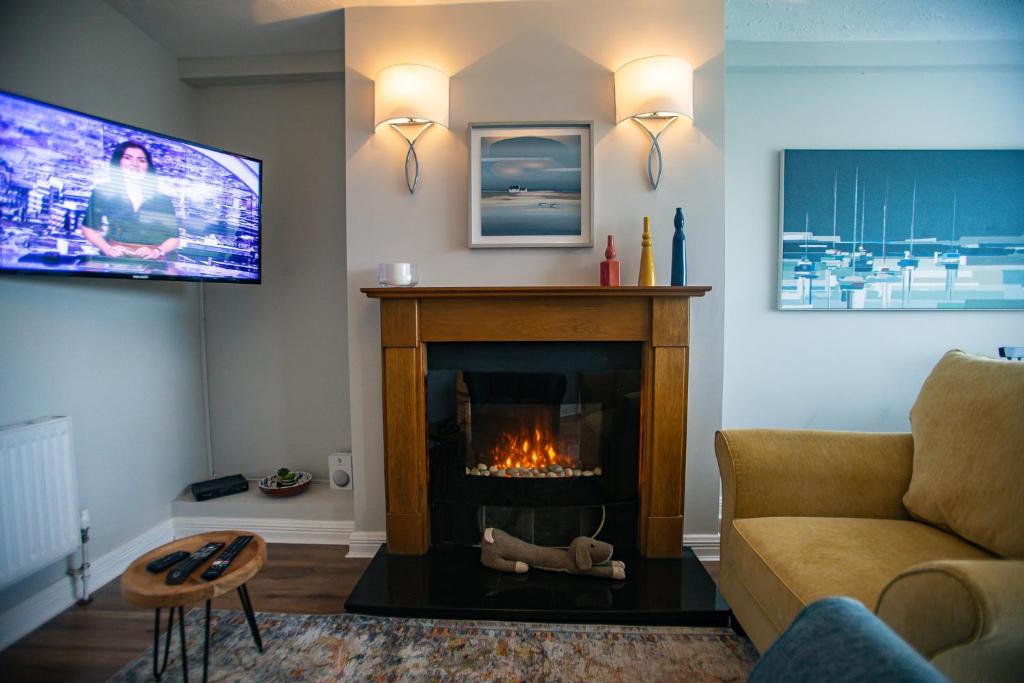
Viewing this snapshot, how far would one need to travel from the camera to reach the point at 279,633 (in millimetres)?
1622

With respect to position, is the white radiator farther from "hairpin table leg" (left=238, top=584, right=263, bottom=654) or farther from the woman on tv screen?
"hairpin table leg" (left=238, top=584, right=263, bottom=654)

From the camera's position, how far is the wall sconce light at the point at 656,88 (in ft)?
6.08

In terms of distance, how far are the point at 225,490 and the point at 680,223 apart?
8.09 ft

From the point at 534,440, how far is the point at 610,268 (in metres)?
0.80

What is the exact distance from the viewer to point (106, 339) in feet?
6.51

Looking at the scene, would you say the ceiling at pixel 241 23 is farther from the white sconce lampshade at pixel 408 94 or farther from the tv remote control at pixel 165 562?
the tv remote control at pixel 165 562

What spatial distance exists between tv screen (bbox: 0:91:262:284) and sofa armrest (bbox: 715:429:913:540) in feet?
7.12

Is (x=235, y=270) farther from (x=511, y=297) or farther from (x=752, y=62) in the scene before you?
(x=752, y=62)

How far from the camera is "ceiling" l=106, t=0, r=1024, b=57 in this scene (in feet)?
6.66

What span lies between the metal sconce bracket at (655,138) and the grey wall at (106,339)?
Answer: 223 centimetres

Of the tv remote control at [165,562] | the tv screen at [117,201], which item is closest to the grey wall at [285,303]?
the tv screen at [117,201]

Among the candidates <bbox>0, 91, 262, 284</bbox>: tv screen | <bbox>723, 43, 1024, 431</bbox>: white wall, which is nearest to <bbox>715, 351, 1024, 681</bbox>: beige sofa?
<bbox>723, 43, 1024, 431</bbox>: white wall

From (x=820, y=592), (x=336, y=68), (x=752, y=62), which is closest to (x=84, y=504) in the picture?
(x=336, y=68)

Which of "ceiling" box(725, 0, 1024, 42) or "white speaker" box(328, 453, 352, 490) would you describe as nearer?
"ceiling" box(725, 0, 1024, 42)
